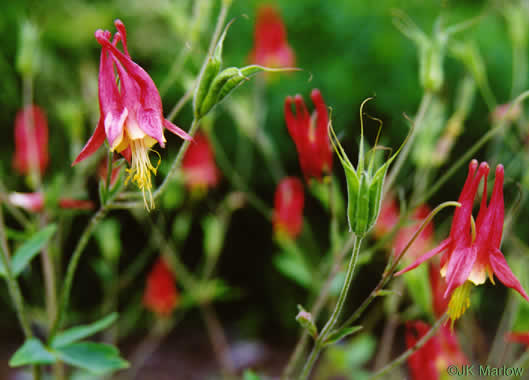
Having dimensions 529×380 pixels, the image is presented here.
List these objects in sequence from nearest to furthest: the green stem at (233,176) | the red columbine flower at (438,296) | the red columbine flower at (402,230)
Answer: the red columbine flower at (438,296) < the red columbine flower at (402,230) < the green stem at (233,176)

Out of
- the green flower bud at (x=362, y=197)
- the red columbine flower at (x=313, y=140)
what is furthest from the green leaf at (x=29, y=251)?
the green flower bud at (x=362, y=197)

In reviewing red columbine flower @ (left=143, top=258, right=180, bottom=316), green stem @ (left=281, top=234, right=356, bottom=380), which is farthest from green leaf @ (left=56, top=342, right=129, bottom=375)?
red columbine flower @ (left=143, top=258, right=180, bottom=316)

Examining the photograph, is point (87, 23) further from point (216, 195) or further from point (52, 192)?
point (52, 192)

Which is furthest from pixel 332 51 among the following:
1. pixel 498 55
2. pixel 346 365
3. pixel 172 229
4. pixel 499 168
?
pixel 499 168

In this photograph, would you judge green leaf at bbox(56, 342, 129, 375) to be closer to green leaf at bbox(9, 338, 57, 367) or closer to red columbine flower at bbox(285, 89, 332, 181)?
green leaf at bbox(9, 338, 57, 367)

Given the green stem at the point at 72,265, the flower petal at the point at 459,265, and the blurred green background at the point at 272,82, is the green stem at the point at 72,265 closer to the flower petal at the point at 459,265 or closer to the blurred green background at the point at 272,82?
the flower petal at the point at 459,265

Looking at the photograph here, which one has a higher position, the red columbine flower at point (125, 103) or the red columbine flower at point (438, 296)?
the red columbine flower at point (125, 103)
